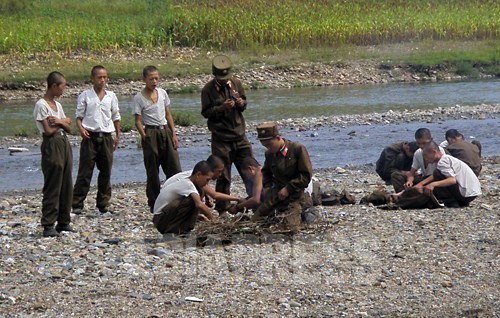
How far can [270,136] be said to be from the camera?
33.4 feet

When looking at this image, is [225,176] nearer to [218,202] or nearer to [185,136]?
[218,202]

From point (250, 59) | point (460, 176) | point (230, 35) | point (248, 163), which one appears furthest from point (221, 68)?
point (230, 35)

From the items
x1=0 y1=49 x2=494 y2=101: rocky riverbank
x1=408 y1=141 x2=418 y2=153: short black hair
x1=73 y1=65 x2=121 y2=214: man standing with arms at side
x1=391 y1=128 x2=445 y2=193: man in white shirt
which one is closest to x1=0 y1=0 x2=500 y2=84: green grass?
x1=0 y1=49 x2=494 y2=101: rocky riverbank

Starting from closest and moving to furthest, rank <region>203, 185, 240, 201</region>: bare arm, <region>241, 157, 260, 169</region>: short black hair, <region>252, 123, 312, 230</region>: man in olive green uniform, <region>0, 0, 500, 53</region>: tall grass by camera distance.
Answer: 1. <region>252, 123, 312, 230</region>: man in olive green uniform
2. <region>203, 185, 240, 201</region>: bare arm
3. <region>241, 157, 260, 169</region>: short black hair
4. <region>0, 0, 500, 53</region>: tall grass

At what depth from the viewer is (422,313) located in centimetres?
791

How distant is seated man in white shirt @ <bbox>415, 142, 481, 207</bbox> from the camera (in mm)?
11953

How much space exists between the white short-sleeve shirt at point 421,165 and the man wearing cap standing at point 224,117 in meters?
2.36

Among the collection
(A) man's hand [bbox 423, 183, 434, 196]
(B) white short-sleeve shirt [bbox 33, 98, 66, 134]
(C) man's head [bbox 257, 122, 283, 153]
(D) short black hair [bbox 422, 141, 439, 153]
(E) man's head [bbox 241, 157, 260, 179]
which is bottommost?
(A) man's hand [bbox 423, 183, 434, 196]

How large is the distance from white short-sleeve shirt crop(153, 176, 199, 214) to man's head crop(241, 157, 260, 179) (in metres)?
1.03

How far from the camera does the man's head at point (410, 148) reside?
44.4 ft

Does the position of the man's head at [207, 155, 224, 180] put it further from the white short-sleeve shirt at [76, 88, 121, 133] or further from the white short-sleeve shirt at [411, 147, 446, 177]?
the white short-sleeve shirt at [411, 147, 446, 177]

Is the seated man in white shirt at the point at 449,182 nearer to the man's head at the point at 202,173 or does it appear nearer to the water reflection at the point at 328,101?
the man's head at the point at 202,173

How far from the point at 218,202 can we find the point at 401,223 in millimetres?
2026

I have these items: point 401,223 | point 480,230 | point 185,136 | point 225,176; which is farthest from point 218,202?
point 185,136
